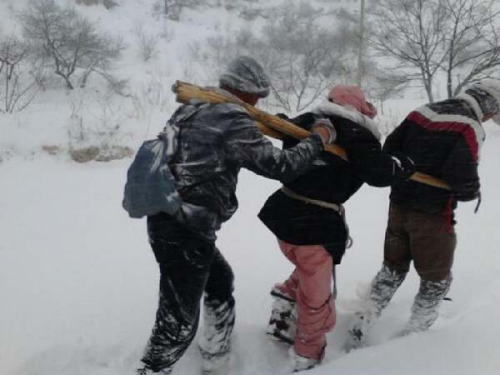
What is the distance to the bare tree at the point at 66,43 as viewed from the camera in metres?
13.1

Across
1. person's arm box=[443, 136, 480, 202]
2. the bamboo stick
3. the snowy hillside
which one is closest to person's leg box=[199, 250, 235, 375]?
the snowy hillside

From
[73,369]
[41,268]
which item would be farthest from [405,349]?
[41,268]

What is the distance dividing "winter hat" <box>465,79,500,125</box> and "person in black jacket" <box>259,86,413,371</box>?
1.40ft

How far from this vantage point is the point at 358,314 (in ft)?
7.23

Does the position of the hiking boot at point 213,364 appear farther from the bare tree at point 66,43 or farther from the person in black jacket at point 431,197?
the bare tree at point 66,43

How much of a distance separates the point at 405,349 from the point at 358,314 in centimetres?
38

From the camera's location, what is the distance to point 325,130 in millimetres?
1656

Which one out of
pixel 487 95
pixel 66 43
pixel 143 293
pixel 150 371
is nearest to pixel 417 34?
pixel 487 95

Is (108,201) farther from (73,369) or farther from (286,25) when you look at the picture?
(286,25)

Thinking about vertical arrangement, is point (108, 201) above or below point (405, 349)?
below

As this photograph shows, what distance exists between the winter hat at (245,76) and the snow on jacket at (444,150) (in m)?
0.77

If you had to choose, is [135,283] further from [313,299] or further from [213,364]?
[313,299]

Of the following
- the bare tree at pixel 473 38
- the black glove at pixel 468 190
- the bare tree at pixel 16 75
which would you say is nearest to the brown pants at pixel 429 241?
the black glove at pixel 468 190

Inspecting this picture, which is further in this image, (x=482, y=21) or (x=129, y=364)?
(x=482, y=21)
